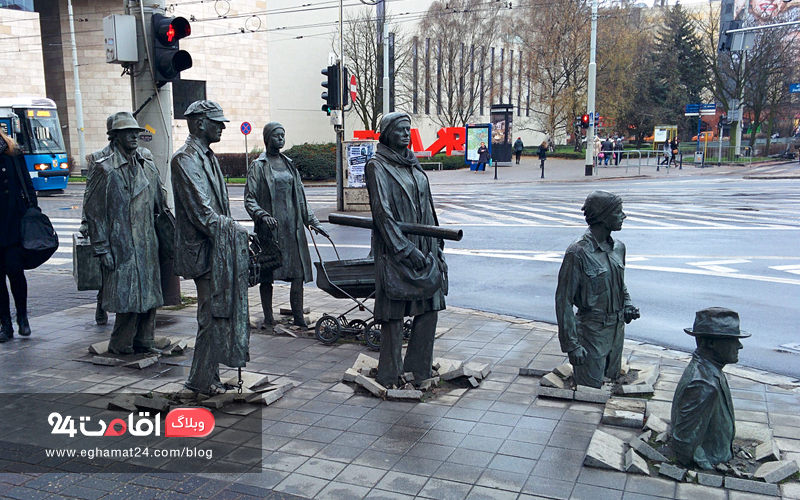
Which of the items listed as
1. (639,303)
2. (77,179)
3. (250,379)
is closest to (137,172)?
(250,379)

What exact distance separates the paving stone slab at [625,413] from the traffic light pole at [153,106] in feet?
17.6

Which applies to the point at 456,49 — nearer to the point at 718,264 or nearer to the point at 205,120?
the point at 718,264

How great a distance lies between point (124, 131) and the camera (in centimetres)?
626

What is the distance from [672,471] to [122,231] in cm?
482

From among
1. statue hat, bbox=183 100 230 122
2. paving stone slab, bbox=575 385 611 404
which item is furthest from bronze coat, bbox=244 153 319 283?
paving stone slab, bbox=575 385 611 404

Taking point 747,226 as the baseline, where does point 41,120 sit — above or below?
above

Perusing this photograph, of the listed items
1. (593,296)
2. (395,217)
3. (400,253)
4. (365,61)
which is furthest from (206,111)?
(365,61)

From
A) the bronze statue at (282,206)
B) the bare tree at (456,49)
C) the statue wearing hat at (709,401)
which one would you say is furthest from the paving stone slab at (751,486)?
the bare tree at (456,49)

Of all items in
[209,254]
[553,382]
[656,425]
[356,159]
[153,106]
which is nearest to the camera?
[656,425]

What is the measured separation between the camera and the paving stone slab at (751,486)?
385cm

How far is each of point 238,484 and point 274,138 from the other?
14.7 ft

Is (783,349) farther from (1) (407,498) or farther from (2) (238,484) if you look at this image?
(2) (238,484)

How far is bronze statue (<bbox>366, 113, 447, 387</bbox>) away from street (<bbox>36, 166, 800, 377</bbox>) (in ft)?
10.8

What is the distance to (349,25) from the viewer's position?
45156mm
